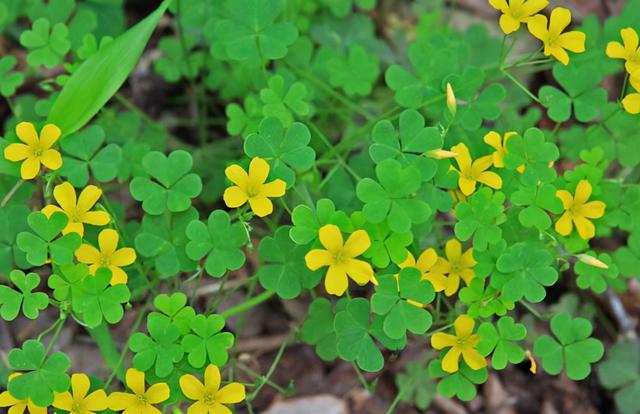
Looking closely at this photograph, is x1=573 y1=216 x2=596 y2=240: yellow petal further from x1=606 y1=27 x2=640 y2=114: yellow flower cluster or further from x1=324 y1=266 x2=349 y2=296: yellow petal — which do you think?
x1=324 y1=266 x2=349 y2=296: yellow petal

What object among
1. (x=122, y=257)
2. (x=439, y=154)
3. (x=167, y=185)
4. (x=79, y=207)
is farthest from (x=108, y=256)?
(x=439, y=154)

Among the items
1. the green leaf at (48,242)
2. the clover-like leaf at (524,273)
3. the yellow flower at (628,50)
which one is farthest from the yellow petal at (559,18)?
the green leaf at (48,242)

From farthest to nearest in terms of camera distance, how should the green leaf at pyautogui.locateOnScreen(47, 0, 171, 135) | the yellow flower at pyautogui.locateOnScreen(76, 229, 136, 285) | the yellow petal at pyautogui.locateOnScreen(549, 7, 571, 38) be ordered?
the green leaf at pyautogui.locateOnScreen(47, 0, 171, 135) → the yellow petal at pyautogui.locateOnScreen(549, 7, 571, 38) → the yellow flower at pyautogui.locateOnScreen(76, 229, 136, 285)

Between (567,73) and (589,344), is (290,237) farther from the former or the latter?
(567,73)

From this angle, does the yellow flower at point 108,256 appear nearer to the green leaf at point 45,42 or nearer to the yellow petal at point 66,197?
the yellow petal at point 66,197

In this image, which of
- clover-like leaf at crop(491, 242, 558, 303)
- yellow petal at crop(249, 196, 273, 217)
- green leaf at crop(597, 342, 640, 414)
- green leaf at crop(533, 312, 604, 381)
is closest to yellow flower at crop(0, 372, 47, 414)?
yellow petal at crop(249, 196, 273, 217)

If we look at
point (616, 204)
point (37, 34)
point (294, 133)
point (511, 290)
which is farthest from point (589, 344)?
point (37, 34)
